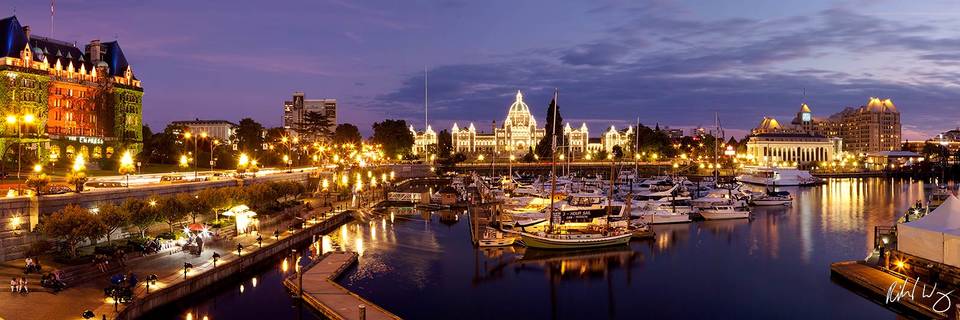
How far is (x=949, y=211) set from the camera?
1291 inches

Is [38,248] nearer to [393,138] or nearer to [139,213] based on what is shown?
[139,213]

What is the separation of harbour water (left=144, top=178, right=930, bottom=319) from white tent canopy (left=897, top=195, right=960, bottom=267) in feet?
11.8

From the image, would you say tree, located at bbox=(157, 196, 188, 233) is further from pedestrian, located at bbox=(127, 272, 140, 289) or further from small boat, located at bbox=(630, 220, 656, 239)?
small boat, located at bbox=(630, 220, 656, 239)

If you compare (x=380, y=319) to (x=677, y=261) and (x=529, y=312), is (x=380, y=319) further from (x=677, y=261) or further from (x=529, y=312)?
(x=677, y=261)

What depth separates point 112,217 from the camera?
3438 cm

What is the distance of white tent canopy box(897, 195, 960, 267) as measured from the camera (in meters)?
31.0

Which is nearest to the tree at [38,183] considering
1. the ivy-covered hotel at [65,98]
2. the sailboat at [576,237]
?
the ivy-covered hotel at [65,98]

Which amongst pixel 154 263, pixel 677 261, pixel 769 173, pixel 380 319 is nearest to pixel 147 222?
pixel 154 263

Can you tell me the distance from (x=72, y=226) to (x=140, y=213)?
5.55m

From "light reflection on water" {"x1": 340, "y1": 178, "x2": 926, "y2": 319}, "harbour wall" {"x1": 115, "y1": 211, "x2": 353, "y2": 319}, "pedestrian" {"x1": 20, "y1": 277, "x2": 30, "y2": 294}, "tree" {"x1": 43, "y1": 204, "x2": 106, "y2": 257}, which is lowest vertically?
"light reflection on water" {"x1": 340, "y1": 178, "x2": 926, "y2": 319}

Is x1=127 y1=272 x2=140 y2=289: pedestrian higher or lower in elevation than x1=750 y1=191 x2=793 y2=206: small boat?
higher

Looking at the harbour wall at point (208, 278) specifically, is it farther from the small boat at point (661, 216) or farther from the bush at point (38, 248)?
the small boat at point (661, 216)

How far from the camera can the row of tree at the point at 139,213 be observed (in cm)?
3172

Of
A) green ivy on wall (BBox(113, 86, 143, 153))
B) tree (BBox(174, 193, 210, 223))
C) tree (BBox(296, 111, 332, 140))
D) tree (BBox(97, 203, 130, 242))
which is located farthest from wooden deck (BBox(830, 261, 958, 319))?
tree (BBox(296, 111, 332, 140))
